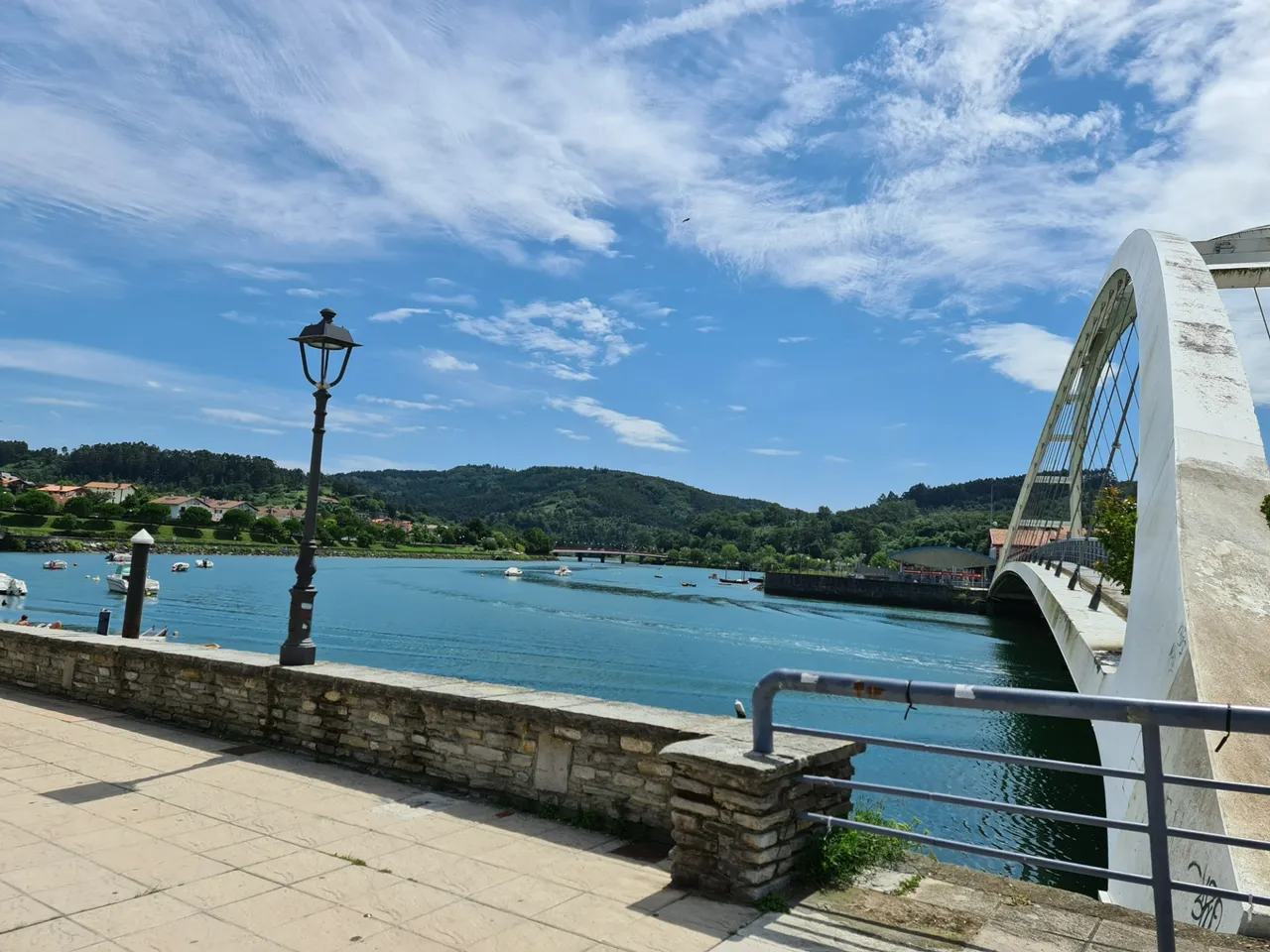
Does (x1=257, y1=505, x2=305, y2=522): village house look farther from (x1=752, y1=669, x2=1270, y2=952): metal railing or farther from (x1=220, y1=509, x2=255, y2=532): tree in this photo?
(x1=752, y1=669, x2=1270, y2=952): metal railing

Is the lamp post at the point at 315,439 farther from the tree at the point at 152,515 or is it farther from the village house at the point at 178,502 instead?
the village house at the point at 178,502

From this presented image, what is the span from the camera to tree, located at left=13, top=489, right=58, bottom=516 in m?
102

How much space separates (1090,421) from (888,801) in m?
20.3

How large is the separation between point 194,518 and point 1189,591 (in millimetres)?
123836

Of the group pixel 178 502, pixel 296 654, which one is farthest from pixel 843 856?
pixel 178 502

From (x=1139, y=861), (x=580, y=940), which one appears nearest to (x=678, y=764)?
(x=580, y=940)

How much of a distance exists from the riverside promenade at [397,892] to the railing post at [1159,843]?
41 cm

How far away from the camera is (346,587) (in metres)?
68.3

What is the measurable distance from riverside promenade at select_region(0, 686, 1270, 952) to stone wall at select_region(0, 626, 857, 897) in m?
0.24

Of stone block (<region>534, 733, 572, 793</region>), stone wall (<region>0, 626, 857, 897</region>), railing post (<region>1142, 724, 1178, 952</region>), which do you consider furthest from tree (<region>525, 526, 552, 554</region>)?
railing post (<region>1142, 724, 1178, 952</region>)

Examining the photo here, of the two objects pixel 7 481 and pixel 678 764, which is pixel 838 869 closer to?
pixel 678 764

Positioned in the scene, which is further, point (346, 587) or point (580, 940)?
point (346, 587)

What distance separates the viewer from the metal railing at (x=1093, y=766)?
281 cm

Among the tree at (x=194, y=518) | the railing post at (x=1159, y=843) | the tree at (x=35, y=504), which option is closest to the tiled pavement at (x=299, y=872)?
the railing post at (x=1159, y=843)
